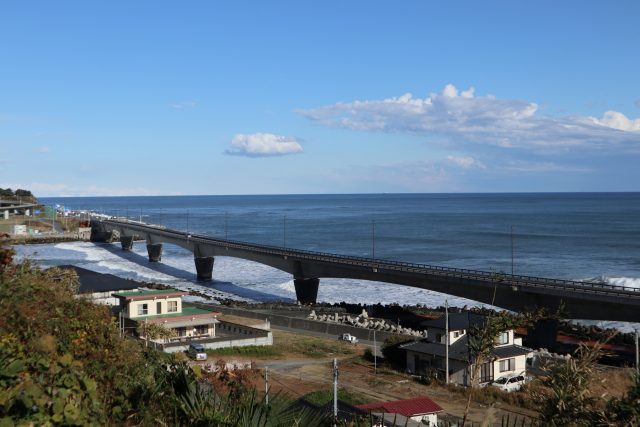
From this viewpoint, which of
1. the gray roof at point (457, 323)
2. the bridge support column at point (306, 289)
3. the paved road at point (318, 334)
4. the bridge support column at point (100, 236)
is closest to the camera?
the gray roof at point (457, 323)

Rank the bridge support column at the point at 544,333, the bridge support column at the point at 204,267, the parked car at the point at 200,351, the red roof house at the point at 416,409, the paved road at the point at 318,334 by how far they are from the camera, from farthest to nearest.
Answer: the bridge support column at the point at 204,267 < the paved road at the point at 318,334 < the bridge support column at the point at 544,333 < the parked car at the point at 200,351 < the red roof house at the point at 416,409

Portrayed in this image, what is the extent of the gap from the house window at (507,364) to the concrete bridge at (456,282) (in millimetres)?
3372

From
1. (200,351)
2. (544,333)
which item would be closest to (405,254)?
(544,333)

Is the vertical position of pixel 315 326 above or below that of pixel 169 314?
below

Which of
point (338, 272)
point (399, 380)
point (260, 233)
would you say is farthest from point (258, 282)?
point (260, 233)

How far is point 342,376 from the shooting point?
30484mm

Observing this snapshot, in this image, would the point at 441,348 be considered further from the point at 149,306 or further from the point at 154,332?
the point at 149,306

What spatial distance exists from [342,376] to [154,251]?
255ft

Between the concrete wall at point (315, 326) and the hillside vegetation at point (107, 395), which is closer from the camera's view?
the hillside vegetation at point (107, 395)

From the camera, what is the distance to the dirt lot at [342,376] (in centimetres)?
2567

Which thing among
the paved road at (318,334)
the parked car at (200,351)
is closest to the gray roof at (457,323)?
the paved road at (318,334)

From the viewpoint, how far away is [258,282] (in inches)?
3110

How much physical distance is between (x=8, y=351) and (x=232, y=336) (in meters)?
32.2

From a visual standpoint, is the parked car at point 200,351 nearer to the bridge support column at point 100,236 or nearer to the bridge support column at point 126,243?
the bridge support column at point 126,243
